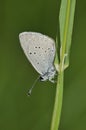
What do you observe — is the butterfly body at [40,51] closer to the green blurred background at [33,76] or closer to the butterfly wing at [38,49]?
the butterfly wing at [38,49]

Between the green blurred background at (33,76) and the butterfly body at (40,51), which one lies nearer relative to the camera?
the butterfly body at (40,51)

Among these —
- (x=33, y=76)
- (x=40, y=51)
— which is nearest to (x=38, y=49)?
(x=40, y=51)

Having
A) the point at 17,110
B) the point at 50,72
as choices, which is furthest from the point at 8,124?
the point at 50,72

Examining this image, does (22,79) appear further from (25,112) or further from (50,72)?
(50,72)

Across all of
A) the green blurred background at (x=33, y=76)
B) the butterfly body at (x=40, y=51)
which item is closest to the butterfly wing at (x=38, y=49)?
the butterfly body at (x=40, y=51)

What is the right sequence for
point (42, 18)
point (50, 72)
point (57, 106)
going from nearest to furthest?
point (57, 106), point (50, 72), point (42, 18)
